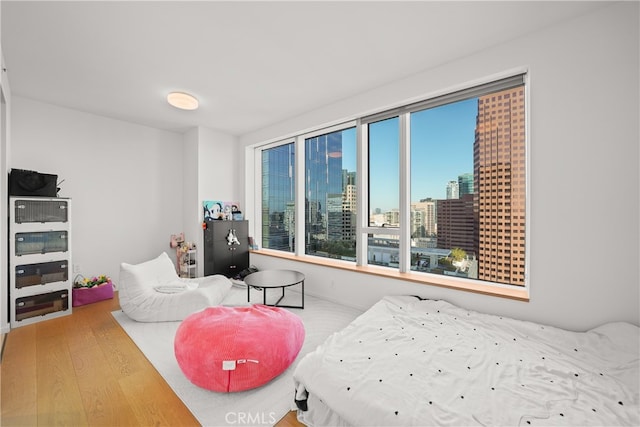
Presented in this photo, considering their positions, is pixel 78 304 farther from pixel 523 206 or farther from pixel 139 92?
pixel 523 206

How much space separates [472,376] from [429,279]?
1281mm

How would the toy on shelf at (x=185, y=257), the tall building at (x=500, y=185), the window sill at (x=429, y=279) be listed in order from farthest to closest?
the toy on shelf at (x=185, y=257) < the tall building at (x=500, y=185) < the window sill at (x=429, y=279)

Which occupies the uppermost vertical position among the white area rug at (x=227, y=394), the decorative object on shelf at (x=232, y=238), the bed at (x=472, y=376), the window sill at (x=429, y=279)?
the decorative object on shelf at (x=232, y=238)

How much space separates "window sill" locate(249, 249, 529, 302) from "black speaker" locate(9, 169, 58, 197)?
9.74ft

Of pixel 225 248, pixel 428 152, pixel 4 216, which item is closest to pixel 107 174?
pixel 4 216

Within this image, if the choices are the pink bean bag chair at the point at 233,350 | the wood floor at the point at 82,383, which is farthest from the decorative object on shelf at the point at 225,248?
the pink bean bag chair at the point at 233,350

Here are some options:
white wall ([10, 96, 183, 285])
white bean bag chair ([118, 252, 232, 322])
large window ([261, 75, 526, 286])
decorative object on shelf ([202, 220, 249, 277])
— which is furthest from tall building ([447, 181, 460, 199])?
white wall ([10, 96, 183, 285])

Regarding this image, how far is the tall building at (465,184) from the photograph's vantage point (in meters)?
2.60

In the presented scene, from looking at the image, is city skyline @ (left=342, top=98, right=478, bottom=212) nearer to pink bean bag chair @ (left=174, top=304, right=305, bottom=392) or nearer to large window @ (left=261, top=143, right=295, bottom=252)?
large window @ (left=261, top=143, right=295, bottom=252)

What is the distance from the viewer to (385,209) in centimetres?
317

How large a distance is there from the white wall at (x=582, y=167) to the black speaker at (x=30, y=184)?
15.3 ft

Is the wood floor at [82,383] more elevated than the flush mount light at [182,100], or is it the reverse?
the flush mount light at [182,100]

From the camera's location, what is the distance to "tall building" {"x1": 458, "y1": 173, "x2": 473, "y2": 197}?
2600 mm

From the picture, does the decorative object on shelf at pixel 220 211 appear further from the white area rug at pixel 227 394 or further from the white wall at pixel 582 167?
the white wall at pixel 582 167
